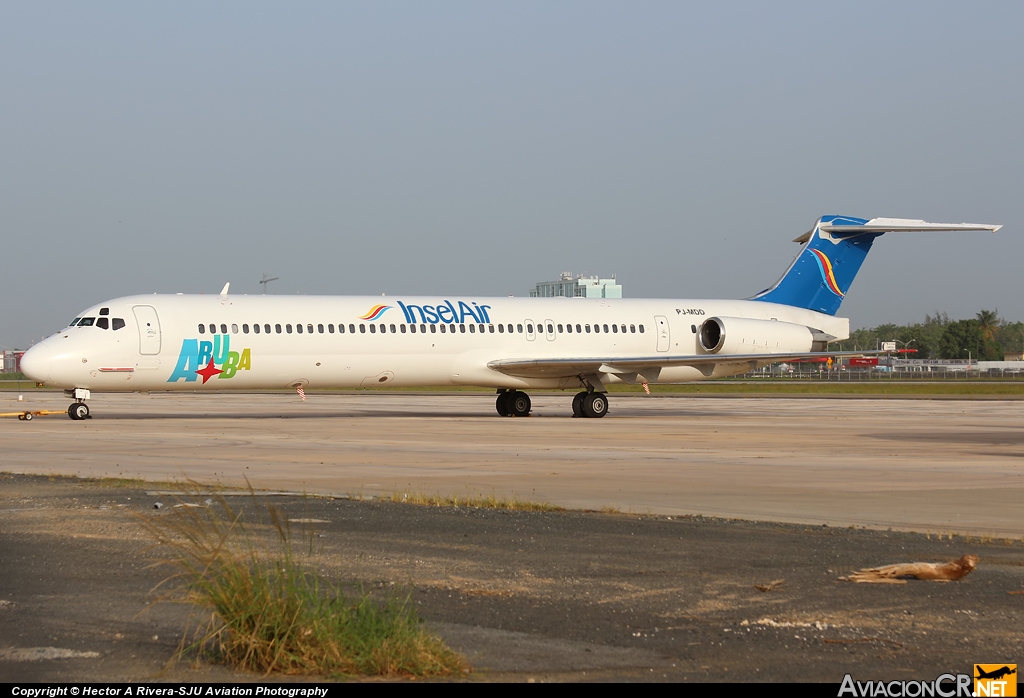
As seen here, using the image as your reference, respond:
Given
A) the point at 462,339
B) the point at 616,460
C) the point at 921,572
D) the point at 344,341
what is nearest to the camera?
the point at 921,572

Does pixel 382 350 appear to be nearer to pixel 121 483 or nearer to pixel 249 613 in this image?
pixel 121 483

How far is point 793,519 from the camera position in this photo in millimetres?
10922

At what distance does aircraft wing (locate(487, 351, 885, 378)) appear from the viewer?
31188 mm

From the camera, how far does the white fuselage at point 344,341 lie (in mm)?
27484

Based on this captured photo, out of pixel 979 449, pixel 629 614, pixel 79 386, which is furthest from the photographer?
pixel 79 386

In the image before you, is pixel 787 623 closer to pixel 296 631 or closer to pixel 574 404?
pixel 296 631

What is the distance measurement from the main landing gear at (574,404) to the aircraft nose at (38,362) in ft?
39.7

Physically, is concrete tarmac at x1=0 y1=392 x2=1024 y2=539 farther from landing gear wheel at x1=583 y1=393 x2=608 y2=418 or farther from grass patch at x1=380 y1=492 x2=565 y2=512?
landing gear wheel at x1=583 y1=393 x2=608 y2=418

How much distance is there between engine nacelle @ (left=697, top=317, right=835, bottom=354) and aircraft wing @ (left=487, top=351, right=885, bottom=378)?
0.83 metres

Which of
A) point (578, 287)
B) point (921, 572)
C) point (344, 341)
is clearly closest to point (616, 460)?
point (921, 572)

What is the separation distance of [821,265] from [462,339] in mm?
13421

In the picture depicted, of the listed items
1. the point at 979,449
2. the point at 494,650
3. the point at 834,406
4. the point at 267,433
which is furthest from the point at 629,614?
the point at 834,406

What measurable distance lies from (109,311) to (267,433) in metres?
7.05

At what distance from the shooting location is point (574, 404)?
3262 cm
